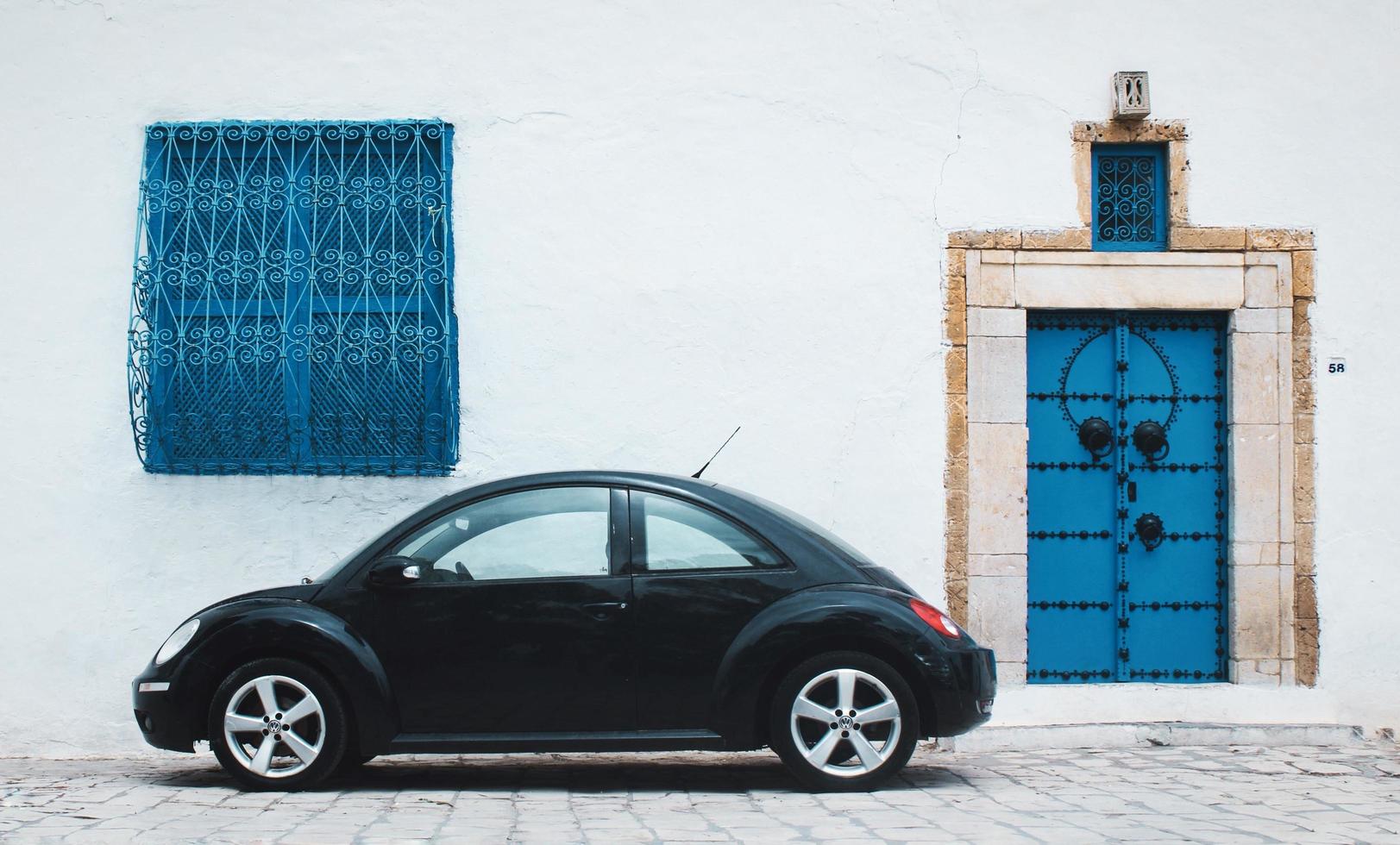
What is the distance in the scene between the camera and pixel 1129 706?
8.35 metres

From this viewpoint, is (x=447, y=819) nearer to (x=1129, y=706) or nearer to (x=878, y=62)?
(x=1129, y=706)

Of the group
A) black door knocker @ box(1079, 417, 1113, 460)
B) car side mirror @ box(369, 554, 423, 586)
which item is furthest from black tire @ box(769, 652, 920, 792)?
black door knocker @ box(1079, 417, 1113, 460)

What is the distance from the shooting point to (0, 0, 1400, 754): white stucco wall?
8352 mm

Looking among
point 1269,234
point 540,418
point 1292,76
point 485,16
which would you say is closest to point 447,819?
point 540,418

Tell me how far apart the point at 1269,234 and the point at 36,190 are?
7.08 metres

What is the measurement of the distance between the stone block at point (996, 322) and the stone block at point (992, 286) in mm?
36

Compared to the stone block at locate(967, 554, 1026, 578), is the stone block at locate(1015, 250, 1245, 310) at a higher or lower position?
higher

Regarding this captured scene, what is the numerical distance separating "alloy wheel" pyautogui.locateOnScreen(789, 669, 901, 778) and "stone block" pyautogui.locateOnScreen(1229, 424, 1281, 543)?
3240mm

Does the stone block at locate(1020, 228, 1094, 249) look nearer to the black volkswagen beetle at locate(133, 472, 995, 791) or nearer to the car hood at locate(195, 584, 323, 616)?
the black volkswagen beetle at locate(133, 472, 995, 791)

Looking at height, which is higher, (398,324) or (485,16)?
(485,16)

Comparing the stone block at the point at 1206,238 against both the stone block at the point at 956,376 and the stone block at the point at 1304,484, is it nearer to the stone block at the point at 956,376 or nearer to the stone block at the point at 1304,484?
the stone block at the point at 1304,484

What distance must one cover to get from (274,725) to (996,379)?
173 inches

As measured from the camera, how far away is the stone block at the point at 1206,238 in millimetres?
8547

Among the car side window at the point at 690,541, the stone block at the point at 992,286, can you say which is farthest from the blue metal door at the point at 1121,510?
the car side window at the point at 690,541
